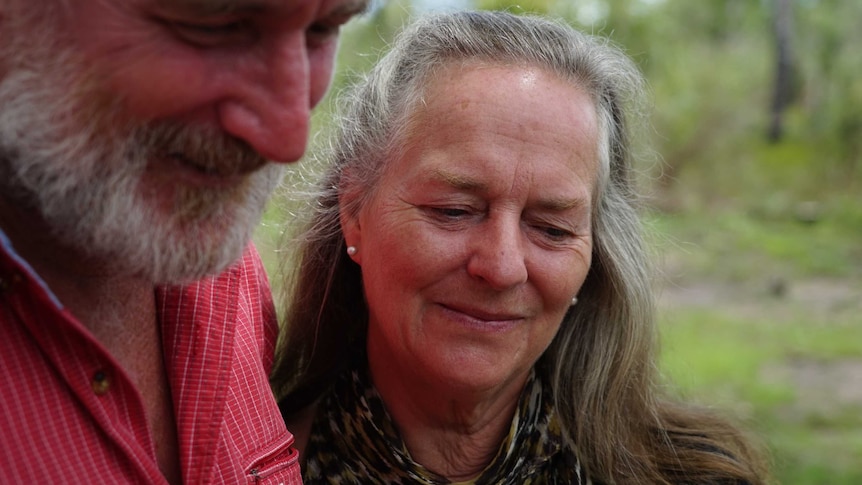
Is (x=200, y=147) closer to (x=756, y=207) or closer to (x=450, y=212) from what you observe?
(x=450, y=212)

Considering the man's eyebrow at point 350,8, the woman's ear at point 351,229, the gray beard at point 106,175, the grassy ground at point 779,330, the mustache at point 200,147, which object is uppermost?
the man's eyebrow at point 350,8

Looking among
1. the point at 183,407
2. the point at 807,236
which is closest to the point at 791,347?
the point at 807,236

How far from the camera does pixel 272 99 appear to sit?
143 centimetres

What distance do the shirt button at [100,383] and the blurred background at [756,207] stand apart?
854 mm

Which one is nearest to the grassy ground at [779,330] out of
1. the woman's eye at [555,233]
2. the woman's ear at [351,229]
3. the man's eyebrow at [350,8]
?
the woman's eye at [555,233]

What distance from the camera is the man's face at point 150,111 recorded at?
4.47 ft

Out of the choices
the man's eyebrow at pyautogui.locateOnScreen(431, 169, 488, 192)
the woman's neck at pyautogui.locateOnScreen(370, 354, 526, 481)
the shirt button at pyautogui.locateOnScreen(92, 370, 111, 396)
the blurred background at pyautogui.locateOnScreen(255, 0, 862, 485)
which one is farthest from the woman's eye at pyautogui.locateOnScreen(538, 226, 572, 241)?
the shirt button at pyautogui.locateOnScreen(92, 370, 111, 396)

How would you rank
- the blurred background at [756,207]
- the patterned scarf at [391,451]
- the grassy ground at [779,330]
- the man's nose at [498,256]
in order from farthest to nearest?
the grassy ground at [779,330] < the blurred background at [756,207] < the patterned scarf at [391,451] < the man's nose at [498,256]

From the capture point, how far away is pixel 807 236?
1229 centimetres

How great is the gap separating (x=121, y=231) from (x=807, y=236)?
12.1 m

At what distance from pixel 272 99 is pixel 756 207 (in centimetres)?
1414

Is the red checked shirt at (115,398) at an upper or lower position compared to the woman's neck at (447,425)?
upper

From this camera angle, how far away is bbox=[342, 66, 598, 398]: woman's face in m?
2.03

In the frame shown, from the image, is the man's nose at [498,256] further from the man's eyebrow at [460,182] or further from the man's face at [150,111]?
the man's face at [150,111]
